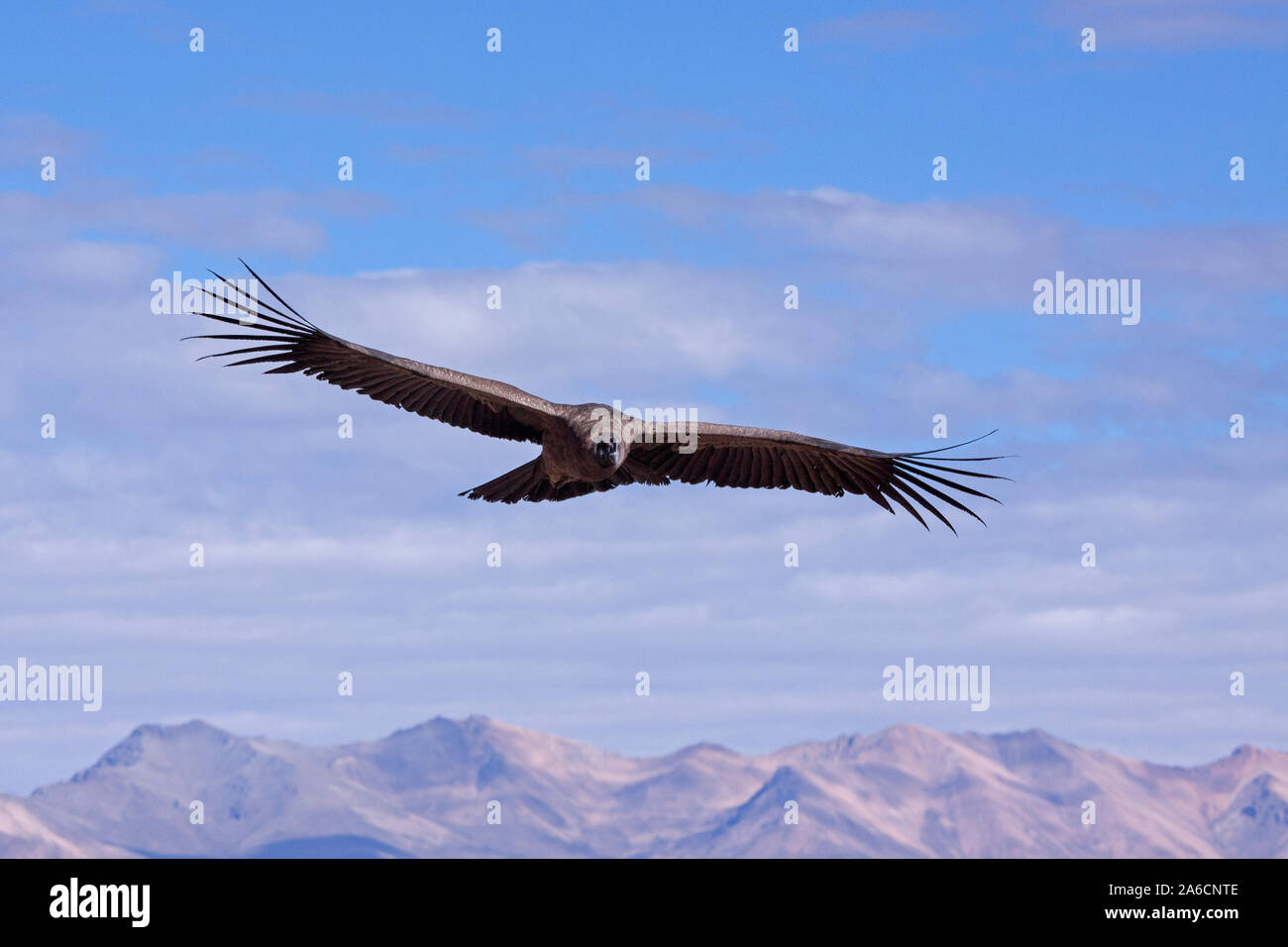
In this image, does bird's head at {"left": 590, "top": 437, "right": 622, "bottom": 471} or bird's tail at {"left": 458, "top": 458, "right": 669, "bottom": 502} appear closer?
bird's head at {"left": 590, "top": 437, "right": 622, "bottom": 471}

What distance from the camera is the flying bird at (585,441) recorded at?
17.5 metres

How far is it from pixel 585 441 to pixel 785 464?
12.4 ft

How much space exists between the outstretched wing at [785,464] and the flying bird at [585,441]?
0.01m

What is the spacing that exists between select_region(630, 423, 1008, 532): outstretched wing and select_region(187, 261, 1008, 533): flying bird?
1cm

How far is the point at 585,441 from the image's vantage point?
17.4m

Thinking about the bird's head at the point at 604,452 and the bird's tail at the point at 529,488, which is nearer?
the bird's head at the point at 604,452

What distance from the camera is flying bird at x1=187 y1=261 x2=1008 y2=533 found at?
17469 mm

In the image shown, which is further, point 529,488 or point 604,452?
point 529,488

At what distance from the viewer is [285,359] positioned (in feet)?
58.4

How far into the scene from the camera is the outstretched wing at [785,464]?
18.8 m

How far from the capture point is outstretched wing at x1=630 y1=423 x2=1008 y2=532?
18.8 m
